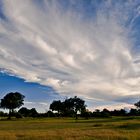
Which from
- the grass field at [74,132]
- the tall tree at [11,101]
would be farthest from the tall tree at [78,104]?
the grass field at [74,132]

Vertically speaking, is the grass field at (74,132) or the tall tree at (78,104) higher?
the tall tree at (78,104)

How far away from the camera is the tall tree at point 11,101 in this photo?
177m

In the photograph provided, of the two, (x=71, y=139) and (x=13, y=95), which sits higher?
(x=13, y=95)

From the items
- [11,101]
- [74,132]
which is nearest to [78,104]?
[11,101]

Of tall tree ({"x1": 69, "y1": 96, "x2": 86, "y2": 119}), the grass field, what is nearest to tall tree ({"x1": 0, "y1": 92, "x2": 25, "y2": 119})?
tall tree ({"x1": 69, "y1": 96, "x2": 86, "y2": 119})

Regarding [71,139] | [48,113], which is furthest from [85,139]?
[48,113]

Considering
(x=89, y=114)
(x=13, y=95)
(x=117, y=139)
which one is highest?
(x=13, y=95)

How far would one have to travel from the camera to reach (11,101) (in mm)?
176875

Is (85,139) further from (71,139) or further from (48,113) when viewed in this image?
(48,113)

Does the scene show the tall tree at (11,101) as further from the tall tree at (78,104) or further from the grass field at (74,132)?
the grass field at (74,132)

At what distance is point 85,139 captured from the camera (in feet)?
115

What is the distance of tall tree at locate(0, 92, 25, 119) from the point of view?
177 m

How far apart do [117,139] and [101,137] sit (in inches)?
79.7

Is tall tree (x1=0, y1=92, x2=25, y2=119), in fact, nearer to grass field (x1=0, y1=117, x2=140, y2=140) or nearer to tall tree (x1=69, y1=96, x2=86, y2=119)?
tall tree (x1=69, y1=96, x2=86, y2=119)
